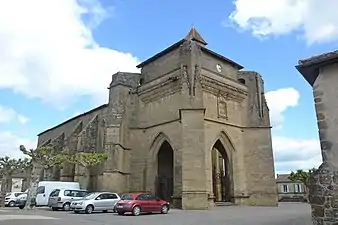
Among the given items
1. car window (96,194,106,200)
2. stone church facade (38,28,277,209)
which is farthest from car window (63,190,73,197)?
car window (96,194,106,200)

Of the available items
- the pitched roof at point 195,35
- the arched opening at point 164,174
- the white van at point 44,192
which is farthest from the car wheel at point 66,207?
the pitched roof at point 195,35

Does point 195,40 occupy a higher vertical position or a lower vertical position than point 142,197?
higher

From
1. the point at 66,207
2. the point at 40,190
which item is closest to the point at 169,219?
the point at 66,207

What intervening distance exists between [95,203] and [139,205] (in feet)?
12.6

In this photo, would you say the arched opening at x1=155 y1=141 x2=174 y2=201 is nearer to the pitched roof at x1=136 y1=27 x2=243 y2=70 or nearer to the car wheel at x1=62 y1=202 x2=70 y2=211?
the car wheel at x1=62 y1=202 x2=70 y2=211

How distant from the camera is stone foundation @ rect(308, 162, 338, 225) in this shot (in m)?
10.0

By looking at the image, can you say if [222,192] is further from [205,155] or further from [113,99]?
[113,99]

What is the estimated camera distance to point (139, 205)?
832 inches

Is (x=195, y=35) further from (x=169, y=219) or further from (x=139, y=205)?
(x=169, y=219)

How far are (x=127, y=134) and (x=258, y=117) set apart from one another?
39.7 feet

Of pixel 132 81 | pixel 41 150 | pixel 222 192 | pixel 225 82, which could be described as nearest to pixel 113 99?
pixel 132 81

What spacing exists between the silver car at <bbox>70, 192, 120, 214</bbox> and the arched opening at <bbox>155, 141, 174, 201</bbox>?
6647 mm

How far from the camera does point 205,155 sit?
27016 mm

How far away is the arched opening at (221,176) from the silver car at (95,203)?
10630mm
